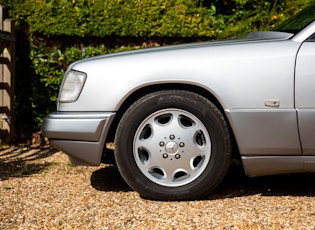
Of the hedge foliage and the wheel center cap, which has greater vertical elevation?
the hedge foliage

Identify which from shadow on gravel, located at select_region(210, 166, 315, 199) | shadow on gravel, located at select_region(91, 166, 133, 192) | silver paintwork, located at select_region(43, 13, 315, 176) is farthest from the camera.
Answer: shadow on gravel, located at select_region(91, 166, 133, 192)

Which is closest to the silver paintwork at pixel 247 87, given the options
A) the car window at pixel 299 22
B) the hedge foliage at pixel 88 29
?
the car window at pixel 299 22

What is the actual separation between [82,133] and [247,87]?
1.23 metres

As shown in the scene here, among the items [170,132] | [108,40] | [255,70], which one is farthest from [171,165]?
[108,40]

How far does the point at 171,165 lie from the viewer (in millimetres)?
4355

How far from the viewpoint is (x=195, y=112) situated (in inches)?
170

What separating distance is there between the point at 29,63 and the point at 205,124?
3.57 meters

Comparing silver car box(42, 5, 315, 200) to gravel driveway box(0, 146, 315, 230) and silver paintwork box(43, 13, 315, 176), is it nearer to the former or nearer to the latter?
silver paintwork box(43, 13, 315, 176)

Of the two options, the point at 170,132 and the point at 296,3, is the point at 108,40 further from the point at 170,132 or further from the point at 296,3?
the point at 170,132

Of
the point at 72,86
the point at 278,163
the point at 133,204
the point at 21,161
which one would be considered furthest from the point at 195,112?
the point at 21,161

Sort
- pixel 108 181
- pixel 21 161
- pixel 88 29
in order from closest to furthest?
pixel 108 181
pixel 21 161
pixel 88 29

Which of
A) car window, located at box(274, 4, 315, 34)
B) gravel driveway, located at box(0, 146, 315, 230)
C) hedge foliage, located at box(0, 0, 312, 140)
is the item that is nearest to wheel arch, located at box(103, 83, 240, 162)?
gravel driveway, located at box(0, 146, 315, 230)

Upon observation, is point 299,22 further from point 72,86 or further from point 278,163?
point 72,86

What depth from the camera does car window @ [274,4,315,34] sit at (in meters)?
4.54
